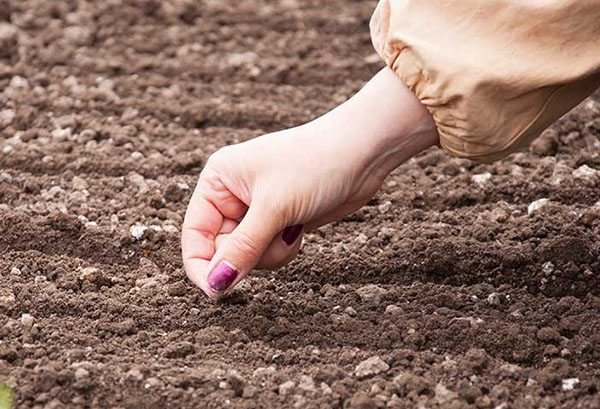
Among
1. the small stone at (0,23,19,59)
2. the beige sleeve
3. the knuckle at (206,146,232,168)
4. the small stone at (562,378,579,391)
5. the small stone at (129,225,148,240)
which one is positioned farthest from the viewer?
the small stone at (0,23,19,59)

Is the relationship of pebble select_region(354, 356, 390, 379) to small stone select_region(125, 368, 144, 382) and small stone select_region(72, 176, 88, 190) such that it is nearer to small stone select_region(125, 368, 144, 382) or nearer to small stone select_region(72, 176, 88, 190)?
small stone select_region(125, 368, 144, 382)

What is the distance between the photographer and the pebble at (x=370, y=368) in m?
1.97

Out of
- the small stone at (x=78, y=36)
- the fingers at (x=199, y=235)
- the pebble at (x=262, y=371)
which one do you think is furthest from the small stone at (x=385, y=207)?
the small stone at (x=78, y=36)

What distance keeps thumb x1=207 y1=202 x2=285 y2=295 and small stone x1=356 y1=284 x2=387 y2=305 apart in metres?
0.33

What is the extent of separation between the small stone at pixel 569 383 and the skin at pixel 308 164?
1.66ft

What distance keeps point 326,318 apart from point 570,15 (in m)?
0.76

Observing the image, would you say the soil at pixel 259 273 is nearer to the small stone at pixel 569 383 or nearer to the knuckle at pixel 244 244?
the small stone at pixel 569 383

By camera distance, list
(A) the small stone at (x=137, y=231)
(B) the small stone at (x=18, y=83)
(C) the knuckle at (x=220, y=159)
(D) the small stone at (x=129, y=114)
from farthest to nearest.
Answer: (B) the small stone at (x=18, y=83) → (D) the small stone at (x=129, y=114) → (A) the small stone at (x=137, y=231) → (C) the knuckle at (x=220, y=159)

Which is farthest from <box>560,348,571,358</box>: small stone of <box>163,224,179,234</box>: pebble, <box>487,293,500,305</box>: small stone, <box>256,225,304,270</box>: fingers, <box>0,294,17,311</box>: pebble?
<box>0,294,17,311</box>: pebble

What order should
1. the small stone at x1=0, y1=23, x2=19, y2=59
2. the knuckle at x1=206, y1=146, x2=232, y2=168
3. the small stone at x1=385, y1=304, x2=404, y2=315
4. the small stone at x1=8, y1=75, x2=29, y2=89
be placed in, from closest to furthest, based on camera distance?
the knuckle at x1=206, y1=146, x2=232, y2=168, the small stone at x1=385, y1=304, x2=404, y2=315, the small stone at x1=8, y1=75, x2=29, y2=89, the small stone at x1=0, y1=23, x2=19, y2=59

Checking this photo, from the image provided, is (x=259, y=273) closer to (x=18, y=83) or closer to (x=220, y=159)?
(x=220, y=159)

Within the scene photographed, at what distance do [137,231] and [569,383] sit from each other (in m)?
1.04

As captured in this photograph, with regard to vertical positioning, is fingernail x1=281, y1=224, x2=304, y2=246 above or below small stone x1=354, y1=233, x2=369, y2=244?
above

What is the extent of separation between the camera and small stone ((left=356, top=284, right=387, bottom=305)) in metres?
2.22
